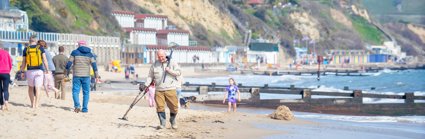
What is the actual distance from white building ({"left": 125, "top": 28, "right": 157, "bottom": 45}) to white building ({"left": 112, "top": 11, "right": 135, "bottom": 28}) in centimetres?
119

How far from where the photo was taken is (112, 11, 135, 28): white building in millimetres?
86438

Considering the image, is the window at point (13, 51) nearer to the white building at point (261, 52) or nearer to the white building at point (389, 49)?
the white building at point (261, 52)

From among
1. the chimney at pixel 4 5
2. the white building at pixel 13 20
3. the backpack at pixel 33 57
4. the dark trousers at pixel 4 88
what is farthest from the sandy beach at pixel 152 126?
the chimney at pixel 4 5

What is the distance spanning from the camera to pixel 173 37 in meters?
88.9

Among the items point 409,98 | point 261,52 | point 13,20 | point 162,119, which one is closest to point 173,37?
point 261,52

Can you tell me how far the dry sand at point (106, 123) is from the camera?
1309 cm

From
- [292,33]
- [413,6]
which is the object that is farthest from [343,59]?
[413,6]

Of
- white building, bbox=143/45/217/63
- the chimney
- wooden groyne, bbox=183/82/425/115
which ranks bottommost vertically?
wooden groyne, bbox=183/82/425/115

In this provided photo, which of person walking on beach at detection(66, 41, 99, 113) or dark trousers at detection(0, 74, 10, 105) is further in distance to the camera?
person walking on beach at detection(66, 41, 99, 113)

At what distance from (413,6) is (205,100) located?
99.4 feet

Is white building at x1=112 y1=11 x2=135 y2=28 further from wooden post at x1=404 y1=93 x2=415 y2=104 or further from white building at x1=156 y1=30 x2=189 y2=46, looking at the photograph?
wooden post at x1=404 y1=93 x2=415 y2=104

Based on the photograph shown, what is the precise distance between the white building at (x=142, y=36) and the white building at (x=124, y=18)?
1.19 meters

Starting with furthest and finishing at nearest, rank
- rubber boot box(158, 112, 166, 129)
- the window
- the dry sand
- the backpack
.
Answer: the window, the backpack, rubber boot box(158, 112, 166, 129), the dry sand

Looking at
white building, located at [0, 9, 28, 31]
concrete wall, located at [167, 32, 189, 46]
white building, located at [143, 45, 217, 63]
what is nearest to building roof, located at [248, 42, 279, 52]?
white building, located at [143, 45, 217, 63]
